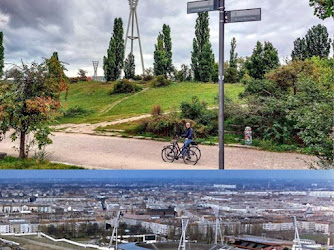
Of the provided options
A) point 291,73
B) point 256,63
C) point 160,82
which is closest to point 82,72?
point 160,82

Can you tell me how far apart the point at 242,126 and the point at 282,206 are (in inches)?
34.1

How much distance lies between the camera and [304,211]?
494cm

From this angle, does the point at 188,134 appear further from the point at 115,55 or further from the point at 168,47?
the point at 115,55

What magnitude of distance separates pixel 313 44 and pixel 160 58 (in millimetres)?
1393

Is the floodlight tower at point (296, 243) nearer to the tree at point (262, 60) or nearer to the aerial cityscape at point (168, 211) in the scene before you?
the aerial cityscape at point (168, 211)

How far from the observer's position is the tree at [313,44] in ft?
17.7

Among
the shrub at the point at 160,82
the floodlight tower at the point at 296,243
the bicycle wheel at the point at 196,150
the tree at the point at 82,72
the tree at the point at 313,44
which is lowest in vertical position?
the floodlight tower at the point at 296,243

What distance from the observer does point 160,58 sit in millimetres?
5613

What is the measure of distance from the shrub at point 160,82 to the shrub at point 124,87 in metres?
0.15

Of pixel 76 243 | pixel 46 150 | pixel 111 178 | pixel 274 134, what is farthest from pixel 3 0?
pixel 274 134

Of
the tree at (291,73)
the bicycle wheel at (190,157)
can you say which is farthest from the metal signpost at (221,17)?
the tree at (291,73)

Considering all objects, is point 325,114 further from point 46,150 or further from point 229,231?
point 46,150

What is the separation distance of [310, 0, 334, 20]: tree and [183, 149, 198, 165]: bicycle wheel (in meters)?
1.65

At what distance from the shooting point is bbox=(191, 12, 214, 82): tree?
5.49 m
